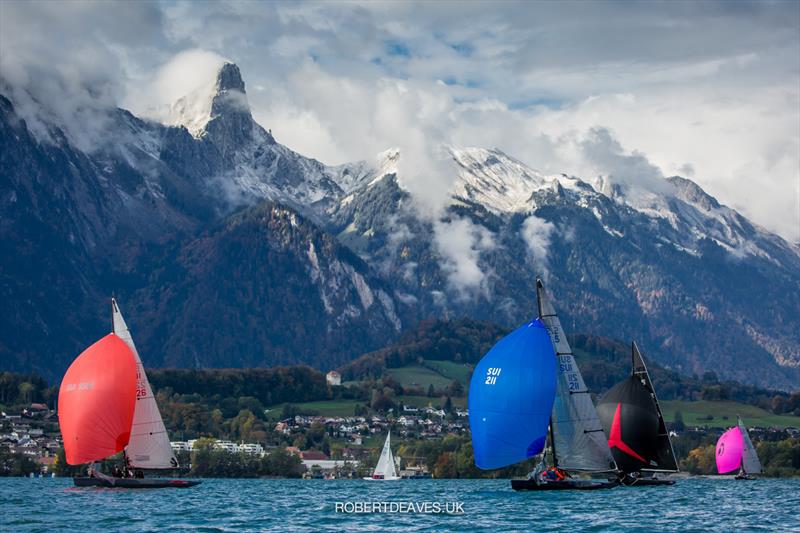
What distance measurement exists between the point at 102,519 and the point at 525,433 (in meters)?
33.0

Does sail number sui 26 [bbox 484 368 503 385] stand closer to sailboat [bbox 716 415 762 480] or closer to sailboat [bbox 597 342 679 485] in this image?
sailboat [bbox 597 342 679 485]

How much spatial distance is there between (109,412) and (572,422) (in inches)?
1517

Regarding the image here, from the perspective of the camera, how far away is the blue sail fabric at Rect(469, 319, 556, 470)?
11075 centimetres

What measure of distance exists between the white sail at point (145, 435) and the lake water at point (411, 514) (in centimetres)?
295

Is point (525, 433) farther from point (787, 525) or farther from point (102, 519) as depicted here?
point (102, 519)

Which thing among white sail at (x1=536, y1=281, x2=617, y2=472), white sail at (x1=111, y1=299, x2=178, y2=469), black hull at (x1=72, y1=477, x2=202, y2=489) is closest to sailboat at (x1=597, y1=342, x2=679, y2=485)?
white sail at (x1=536, y1=281, x2=617, y2=472)

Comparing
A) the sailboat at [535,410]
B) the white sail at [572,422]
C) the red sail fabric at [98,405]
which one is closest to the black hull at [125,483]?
the red sail fabric at [98,405]

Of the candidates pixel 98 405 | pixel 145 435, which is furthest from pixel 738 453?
pixel 98 405

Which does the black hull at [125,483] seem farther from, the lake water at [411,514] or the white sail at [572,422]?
the white sail at [572,422]

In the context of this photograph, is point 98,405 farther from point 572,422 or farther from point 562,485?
point 572,422

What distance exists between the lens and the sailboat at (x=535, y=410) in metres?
111

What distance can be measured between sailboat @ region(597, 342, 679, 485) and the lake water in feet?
8.20

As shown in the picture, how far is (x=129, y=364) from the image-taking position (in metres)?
122

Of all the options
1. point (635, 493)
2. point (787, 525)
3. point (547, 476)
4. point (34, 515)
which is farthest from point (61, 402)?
point (787, 525)
